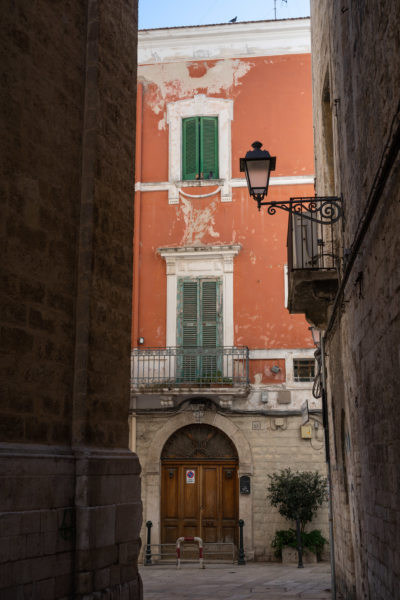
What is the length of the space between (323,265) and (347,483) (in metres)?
2.82

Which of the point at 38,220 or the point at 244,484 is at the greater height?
the point at 38,220

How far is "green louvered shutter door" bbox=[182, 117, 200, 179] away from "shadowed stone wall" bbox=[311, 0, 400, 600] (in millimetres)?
8699

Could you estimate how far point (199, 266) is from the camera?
17.7 metres

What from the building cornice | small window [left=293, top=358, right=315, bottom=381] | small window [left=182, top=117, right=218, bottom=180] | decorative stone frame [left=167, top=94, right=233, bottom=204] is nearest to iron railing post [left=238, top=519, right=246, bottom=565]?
small window [left=293, top=358, right=315, bottom=381]

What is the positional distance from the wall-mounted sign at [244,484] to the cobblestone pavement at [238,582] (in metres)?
1.60

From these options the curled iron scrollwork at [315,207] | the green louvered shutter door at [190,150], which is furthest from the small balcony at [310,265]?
the green louvered shutter door at [190,150]

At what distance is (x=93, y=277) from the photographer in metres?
7.65

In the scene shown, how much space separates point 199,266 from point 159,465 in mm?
4841

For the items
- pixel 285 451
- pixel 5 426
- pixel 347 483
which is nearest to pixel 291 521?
pixel 285 451

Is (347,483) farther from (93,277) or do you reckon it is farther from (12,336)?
(12,336)

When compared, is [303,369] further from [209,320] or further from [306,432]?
[209,320]

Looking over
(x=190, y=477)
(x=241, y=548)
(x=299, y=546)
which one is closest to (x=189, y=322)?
(x=190, y=477)

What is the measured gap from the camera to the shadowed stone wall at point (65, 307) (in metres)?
6.53

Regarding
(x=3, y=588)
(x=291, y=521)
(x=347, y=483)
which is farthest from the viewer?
(x=291, y=521)
